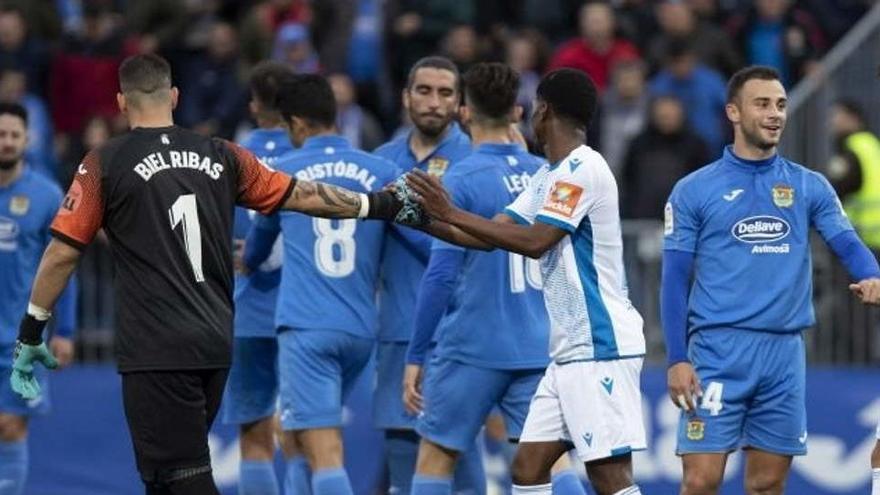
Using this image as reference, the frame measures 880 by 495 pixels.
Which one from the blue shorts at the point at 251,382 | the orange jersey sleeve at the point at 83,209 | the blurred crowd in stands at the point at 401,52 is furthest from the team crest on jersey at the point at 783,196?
the blurred crowd in stands at the point at 401,52

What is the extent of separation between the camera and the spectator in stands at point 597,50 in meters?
18.3

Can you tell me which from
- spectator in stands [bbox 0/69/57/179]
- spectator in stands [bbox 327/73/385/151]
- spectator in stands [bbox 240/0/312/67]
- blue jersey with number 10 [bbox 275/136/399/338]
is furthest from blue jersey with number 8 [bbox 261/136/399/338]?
spectator in stands [bbox 240/0/312/67]

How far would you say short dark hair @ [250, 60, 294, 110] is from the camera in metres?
12.9

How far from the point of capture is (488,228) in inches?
385

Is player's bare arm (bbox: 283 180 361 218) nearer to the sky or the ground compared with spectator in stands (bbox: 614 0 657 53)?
nearer to the ground

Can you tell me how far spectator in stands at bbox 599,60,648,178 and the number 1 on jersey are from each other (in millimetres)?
8590

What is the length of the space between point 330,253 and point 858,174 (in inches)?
240

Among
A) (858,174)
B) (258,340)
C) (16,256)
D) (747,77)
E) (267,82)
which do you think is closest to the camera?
(747,77)

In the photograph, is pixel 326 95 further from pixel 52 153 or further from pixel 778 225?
pixel 52 153

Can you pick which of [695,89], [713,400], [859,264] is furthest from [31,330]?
[695,89]

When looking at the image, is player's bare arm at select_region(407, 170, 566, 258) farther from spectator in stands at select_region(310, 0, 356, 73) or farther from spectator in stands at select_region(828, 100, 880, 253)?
spectator in stands at select_region(310, 0, 356, 73)

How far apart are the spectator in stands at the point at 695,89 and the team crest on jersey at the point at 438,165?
223 inches

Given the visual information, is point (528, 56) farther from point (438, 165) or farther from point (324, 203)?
point (324, 203)

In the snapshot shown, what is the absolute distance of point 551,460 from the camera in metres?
10.1
